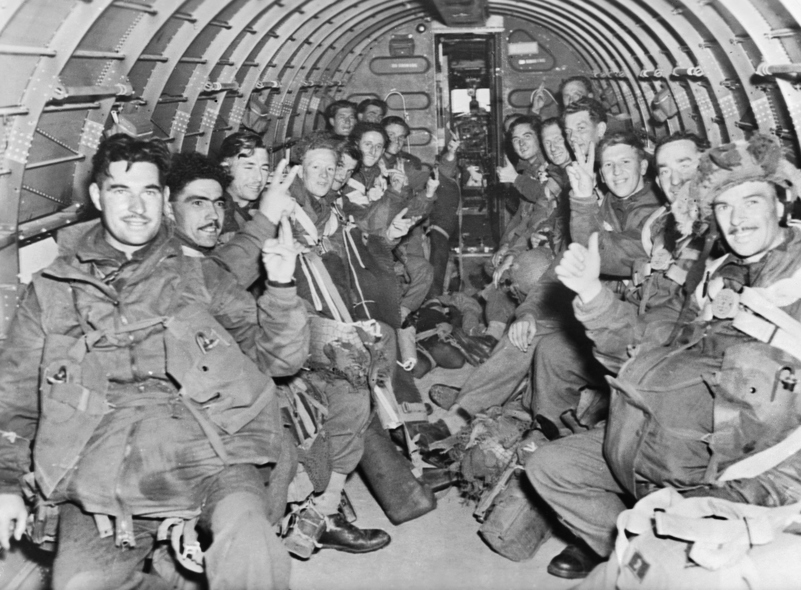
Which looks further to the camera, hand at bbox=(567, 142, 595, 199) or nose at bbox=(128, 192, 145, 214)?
hand at bbox=(567, 142, 595, 199)

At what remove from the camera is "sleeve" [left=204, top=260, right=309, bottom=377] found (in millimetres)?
3279

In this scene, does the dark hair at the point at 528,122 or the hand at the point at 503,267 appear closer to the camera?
the hand at the point at 503,267

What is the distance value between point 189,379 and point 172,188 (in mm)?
1633

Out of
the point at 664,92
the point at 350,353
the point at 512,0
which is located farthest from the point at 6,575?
the point at 512,0

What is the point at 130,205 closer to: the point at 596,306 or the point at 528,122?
the point at 596,306

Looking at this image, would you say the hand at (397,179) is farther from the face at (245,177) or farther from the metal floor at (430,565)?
the metal floor at (430,565)

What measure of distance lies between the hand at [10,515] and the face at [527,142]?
655 centimetres

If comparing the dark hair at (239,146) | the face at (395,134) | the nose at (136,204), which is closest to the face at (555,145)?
the face at (395,134)

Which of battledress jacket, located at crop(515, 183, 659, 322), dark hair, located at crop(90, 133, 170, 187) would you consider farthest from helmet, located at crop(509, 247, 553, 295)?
dark hair, located at crop(90, 133, 170, 187)

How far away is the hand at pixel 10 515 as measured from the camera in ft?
10.1

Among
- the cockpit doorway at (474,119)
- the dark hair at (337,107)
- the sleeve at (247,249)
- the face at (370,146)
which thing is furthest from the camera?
the cockpit doorway at (474,119)

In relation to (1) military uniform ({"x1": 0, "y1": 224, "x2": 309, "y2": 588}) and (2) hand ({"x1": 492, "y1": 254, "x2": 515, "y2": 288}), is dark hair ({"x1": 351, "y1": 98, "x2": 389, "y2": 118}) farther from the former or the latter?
(1) military uniform ({"x1": 0, "y1": 224, "x2": 309, "y2": 588})

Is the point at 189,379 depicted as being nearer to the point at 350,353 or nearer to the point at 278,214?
the point at 278,214

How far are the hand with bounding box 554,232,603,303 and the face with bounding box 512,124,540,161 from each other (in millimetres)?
5233
